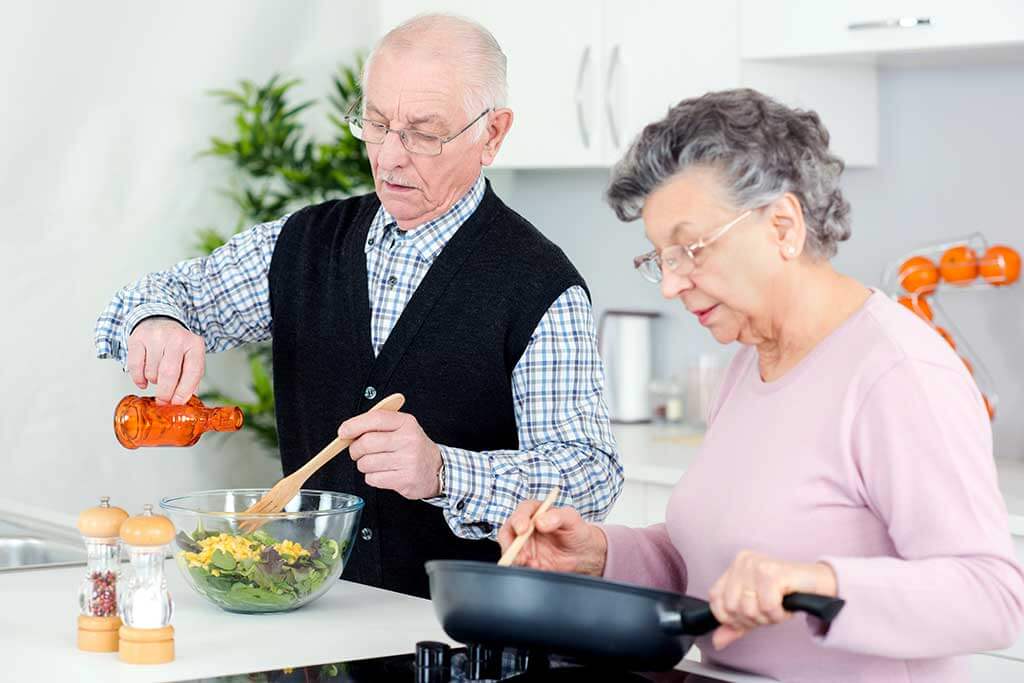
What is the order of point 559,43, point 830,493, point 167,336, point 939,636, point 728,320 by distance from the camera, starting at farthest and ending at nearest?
point 559,43 < point 167,336 < point 728,320 < point 830,493 < point 939,636

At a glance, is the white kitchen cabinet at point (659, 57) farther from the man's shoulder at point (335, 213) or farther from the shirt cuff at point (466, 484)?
the shirt cuff at point (466, 484)

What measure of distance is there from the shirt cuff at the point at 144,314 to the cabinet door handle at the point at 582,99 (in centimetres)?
164

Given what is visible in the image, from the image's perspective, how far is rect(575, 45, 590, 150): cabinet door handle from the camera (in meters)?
3.55

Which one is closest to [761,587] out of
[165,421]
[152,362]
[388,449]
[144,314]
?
[388,449]

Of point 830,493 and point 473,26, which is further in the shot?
point 473,26

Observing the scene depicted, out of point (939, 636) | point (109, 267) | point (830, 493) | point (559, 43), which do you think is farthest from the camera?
point (109, 267)

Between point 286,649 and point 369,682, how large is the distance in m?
0.18

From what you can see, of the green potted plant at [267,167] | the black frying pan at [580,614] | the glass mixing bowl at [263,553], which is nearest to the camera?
the black frying pan at [580,614]

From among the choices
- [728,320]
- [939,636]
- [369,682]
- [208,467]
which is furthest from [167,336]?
[208,467]

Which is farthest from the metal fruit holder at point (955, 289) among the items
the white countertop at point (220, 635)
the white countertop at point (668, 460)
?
the white countertop at point (220, 635)

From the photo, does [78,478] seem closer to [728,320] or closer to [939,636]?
[728,320]

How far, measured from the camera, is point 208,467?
4109mm

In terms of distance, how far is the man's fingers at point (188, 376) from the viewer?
75.5 inches

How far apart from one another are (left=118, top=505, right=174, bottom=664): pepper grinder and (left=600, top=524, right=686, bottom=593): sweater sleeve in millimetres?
493
